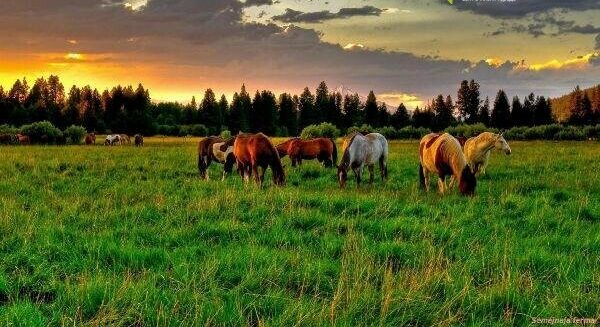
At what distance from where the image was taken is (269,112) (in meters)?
111

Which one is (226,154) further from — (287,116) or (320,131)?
(287,116)

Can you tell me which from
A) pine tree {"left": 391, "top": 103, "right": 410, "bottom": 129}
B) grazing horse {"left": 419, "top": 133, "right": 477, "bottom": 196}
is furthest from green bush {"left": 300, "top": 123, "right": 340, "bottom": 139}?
pine tree {"left": 391, "top": 103, "right": 410, "bottom": 129}

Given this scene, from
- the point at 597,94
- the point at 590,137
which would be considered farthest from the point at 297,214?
the point at 597,94

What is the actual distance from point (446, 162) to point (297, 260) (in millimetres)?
8544

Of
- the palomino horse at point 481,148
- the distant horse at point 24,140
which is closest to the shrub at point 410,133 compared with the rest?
the distant horse at point 24,140

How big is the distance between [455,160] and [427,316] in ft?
30.5

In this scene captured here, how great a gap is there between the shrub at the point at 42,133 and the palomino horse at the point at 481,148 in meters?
51.7

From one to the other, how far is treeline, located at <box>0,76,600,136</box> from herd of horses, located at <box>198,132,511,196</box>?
8182cm

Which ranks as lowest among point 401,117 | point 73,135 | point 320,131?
point 320,131

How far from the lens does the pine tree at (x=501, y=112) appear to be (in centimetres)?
10919

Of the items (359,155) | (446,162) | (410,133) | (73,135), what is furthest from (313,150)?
(410,133)

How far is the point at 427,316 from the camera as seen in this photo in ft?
15.3

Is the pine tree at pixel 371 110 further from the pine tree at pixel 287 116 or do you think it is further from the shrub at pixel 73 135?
the shrub at pixel 73 135

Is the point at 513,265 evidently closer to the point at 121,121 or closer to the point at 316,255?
the point at 316,255
